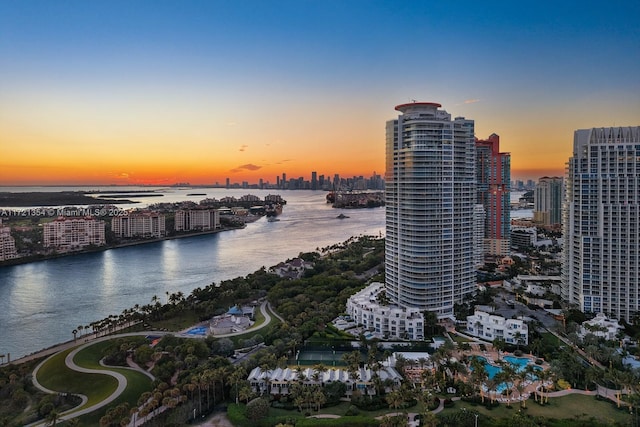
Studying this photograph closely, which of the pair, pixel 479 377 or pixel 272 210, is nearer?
pixel 479 377

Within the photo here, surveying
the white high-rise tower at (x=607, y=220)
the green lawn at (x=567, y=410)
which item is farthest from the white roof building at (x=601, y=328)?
the green lawn at (x=567, y=410)

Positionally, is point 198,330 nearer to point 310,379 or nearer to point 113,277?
point 310,379

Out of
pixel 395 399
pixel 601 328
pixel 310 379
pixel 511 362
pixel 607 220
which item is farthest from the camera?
pixel 607 220

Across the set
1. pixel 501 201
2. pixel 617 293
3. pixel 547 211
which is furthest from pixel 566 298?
pixel 547 211

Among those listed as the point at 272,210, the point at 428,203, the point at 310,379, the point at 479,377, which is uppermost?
the point at 428,203

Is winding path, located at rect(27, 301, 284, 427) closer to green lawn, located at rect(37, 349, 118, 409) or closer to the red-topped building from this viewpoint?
green lawn, located at rect(37, 349, 118, 409)

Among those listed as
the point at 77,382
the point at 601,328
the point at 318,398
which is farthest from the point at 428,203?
the point at 77,382
